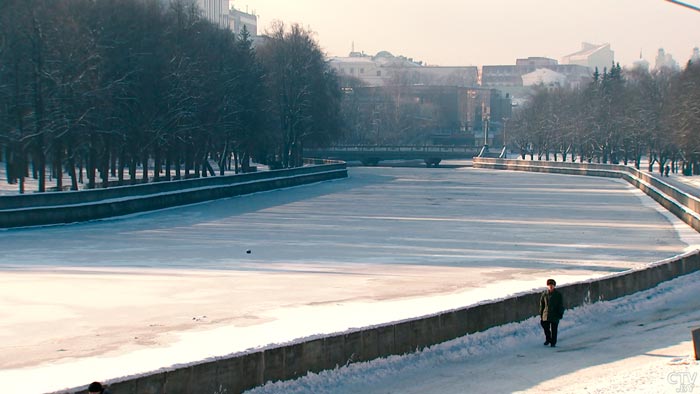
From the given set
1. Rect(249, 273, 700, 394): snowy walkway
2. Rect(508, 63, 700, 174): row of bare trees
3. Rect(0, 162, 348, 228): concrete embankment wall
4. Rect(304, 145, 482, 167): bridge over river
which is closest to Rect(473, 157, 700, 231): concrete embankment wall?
Rect(508, 63, 700, 174): row of bare trees

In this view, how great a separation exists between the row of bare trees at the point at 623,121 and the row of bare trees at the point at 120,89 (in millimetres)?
37037

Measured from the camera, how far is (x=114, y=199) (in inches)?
1975

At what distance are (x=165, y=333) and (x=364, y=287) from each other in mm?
7830

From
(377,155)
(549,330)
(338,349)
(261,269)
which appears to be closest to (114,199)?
(261,269)

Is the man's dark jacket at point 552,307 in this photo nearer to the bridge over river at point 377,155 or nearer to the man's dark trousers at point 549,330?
the man's dark trousers at point 549,330

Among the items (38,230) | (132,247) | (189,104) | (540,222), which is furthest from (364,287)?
(189,104)

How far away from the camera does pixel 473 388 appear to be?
17.5 meters

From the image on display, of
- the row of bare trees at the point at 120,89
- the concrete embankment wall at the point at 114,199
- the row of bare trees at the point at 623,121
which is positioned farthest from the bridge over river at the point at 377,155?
the concrete embankment wall at the point at 114,199

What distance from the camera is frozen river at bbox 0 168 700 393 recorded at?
65.6 feet

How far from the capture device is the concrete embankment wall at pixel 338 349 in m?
15.1

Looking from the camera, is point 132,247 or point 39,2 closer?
point 132,247

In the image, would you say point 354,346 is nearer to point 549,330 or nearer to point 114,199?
point 549,330

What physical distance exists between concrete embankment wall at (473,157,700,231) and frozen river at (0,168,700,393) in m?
1.02

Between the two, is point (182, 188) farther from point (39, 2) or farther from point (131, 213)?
point (39, 2)
